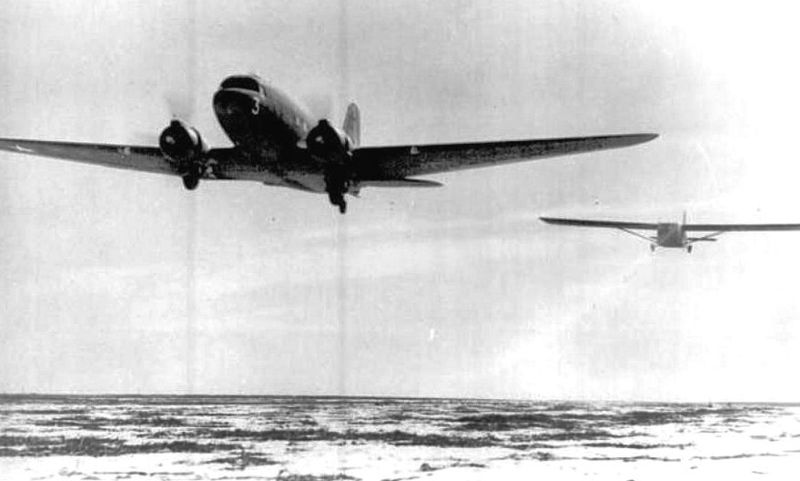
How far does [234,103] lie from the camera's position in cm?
2316

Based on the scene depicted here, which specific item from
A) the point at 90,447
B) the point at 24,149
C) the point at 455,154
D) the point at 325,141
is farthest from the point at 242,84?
the point at 90,447

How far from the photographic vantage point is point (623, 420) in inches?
1694

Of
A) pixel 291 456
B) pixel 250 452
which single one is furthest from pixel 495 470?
pixel 250 452

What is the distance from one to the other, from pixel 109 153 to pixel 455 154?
10.2 m

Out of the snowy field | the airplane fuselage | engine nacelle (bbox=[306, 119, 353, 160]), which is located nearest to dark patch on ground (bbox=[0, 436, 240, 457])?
the snowy field

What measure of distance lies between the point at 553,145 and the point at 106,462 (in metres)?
14.5

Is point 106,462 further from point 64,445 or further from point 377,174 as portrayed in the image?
point 377,174

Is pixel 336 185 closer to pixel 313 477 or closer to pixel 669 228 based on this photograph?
pixel 313 477

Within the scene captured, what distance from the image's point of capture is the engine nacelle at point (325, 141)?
24828mm

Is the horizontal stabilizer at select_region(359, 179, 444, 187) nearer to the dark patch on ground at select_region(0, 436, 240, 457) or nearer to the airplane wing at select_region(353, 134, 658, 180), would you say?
the airplane wing at select_region(353, 134, 658, 180)

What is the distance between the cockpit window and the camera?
2395cm

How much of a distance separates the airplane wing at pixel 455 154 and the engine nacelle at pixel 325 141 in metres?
1.00

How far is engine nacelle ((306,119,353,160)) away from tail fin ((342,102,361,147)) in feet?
36.0

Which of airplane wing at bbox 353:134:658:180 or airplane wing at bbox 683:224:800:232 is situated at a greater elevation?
airplane wing at bbox 683:224:800:232
